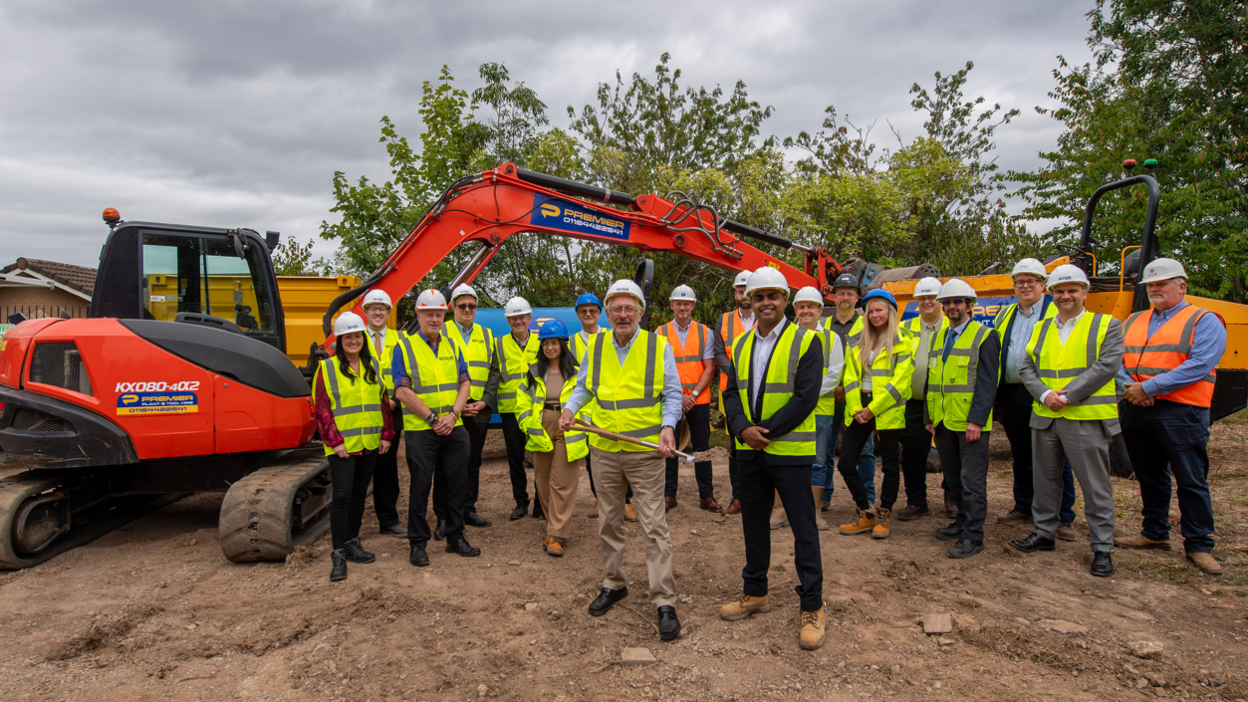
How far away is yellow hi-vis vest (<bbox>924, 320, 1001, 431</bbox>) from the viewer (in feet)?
16.0

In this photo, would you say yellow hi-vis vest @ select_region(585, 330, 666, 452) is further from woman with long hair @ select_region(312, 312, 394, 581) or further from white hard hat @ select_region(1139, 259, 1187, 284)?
white hard hat @ select_region(1139, 259, 1187, 284)

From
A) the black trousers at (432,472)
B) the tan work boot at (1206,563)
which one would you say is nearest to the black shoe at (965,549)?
the tan work boot at (1206,563)

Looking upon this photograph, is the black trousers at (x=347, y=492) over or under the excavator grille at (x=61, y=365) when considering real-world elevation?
under

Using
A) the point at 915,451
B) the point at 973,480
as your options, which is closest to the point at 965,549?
the point at 973,480

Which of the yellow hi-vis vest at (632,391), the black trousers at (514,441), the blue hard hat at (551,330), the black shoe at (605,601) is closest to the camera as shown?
the yellow hi-vis vest at (632,391)

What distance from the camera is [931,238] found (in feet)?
55.3

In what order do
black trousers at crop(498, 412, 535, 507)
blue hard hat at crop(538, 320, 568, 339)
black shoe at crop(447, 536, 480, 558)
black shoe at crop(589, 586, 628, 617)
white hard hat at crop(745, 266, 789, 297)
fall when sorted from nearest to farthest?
1. white hard hat at crop(745, 266, 789, 297)
2. black shoe at crop(589, 586, 628, 617)
3. black shoe at crop(447, 536, 480, 558)
4. blue hard hat at crop(538, 320, 568, 339)
5. black trousers at crop(498, 412, 535, 507)

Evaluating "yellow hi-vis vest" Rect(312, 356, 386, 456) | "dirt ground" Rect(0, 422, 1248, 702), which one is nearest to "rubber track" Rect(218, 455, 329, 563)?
"dirt ground" Rect(0, 422, 1248, 702)

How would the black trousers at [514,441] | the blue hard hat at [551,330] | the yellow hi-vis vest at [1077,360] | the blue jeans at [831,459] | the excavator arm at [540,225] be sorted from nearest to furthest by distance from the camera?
the yellow hi-vis vest at [1077,360] < the blue hard hat at [551,330] < the blue jeans at [831,459] < the black trousers at [514,441] < the excavator arm at [540,225]

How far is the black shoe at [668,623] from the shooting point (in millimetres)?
3654

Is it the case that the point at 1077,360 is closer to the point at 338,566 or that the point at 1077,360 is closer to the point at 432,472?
the point at 432,472

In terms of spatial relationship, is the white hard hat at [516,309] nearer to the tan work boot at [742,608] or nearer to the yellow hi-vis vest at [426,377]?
the yellow hi-vis vest at [426,377]

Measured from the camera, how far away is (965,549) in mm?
4785

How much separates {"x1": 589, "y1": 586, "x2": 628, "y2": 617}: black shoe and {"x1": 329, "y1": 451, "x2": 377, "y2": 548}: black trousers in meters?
1.88
